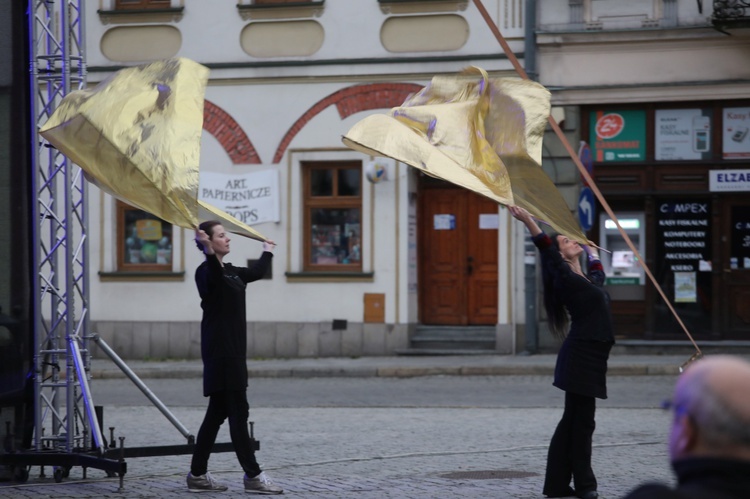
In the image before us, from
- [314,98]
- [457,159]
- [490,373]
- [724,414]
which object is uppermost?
[314,98]

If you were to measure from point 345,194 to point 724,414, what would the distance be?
1892 centimetres

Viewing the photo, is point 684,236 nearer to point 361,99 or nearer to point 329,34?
point 361,99

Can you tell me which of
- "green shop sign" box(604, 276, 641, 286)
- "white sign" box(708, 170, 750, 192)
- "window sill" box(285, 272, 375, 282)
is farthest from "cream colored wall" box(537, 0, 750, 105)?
"window sill" box(285, 272, 375, 282)

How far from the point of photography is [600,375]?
783 centimetres

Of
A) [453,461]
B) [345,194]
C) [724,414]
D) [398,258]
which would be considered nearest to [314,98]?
[345,194]

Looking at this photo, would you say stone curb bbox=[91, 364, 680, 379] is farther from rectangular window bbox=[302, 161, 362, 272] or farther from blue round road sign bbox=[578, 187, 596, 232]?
rectangular window bbox=[302, 161, 362, 272]

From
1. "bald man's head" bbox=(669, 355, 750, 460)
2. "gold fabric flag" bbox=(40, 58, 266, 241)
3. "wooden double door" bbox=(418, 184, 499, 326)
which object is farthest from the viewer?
"wooden double door" bbox=(418, 184, 499, 326)

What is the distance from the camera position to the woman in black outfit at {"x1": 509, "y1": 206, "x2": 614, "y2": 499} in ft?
25.5

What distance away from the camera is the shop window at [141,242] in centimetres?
2191

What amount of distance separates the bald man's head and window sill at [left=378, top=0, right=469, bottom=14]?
18.4 metres

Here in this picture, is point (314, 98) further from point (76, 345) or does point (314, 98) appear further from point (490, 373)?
point (76, 345)

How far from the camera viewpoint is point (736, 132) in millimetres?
19750

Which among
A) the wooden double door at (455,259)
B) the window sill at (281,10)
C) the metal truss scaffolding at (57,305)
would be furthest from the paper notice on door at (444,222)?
the metal truss scaffolding at (57,305)

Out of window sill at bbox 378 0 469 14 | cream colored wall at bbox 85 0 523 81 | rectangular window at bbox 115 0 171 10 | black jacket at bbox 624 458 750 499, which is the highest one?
rectangular window at bbox 115 0 171 10
